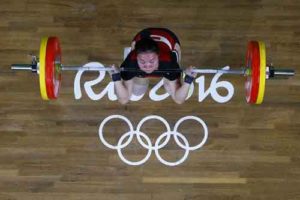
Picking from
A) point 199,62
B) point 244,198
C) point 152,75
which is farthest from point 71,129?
point 244,198

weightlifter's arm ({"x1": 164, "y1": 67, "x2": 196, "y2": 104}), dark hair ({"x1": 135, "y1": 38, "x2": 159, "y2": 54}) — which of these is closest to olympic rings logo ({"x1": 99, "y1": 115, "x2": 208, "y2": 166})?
weightlifter's arm ({"x1": 164, "y1": 67, "x2": 196, "y2": 104})

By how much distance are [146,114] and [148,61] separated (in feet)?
2.79

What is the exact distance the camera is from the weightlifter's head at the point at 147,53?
10.7 ft

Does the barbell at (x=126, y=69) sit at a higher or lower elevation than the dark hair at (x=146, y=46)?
lower

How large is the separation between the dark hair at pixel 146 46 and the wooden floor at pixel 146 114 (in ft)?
2.84

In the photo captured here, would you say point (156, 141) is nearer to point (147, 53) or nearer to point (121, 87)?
point (121, 87)

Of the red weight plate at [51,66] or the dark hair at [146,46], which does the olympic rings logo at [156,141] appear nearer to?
the red weight plate at [51,66]

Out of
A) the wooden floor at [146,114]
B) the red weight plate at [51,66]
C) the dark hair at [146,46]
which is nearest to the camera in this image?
the dark hair at [146,46]

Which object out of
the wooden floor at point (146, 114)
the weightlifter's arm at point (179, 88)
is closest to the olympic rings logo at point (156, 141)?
the wooden floor at point (146, 114)

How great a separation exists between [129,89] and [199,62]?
Answer: 69 centimetres

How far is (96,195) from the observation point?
3.93m

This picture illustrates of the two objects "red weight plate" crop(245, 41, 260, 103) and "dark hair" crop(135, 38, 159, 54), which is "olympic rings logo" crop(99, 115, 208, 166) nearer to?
"red weight plate" crop(245, 41, 260, 103)

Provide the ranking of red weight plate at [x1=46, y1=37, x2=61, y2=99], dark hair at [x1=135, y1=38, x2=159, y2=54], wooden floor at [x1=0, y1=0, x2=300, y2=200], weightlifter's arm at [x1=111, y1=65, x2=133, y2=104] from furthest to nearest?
wooden floor at [x1=0, y1=0, x2=300, y2=200]
weightlifter's arm at [x1=111, y1=65, x2=133, y2=104]
red weight plate at [x1=46, y1=37, x2=61, y2=99]
dark hair at [x1=135, y1=38, x2=159, y2=54]

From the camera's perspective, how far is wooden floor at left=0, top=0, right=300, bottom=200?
12.9ft
